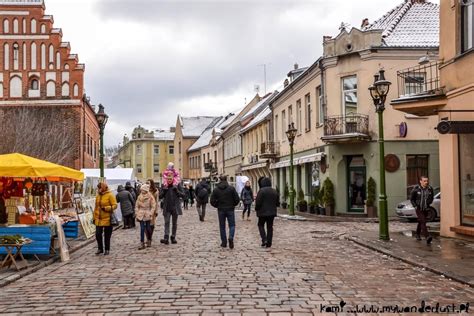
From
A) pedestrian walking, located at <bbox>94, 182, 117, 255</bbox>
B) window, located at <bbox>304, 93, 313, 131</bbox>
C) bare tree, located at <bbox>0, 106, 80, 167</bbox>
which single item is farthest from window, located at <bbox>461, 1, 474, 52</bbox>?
bare tree, located at <bbox>0, 106, 80, 167</bbox>

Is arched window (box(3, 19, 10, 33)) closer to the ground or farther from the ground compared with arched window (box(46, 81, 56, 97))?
farther from the ground

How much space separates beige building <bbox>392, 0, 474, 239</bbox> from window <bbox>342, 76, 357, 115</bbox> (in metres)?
10.1

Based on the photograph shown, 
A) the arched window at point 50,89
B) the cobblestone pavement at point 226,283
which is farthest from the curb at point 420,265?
the arched window at point 50,89

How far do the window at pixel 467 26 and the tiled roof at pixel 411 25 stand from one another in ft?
36.7

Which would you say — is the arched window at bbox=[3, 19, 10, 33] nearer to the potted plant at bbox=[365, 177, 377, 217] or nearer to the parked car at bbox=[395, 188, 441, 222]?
the potted plant at bbox=[365, 177, 377, 217]

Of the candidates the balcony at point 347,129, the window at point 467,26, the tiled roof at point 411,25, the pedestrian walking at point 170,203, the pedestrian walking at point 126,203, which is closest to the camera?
the window at point 467,26

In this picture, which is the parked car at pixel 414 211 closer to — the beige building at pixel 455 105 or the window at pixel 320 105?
the beige building at pixel 455 105

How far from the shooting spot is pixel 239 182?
37.2m

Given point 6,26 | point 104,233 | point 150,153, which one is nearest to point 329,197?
point 104,233

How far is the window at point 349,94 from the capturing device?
26125mm

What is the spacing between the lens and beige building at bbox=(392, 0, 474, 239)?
46.4 ft

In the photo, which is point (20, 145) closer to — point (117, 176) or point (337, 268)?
point (117, 176)

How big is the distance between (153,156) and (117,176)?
68.0 m

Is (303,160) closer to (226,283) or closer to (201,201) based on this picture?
(201,201)
